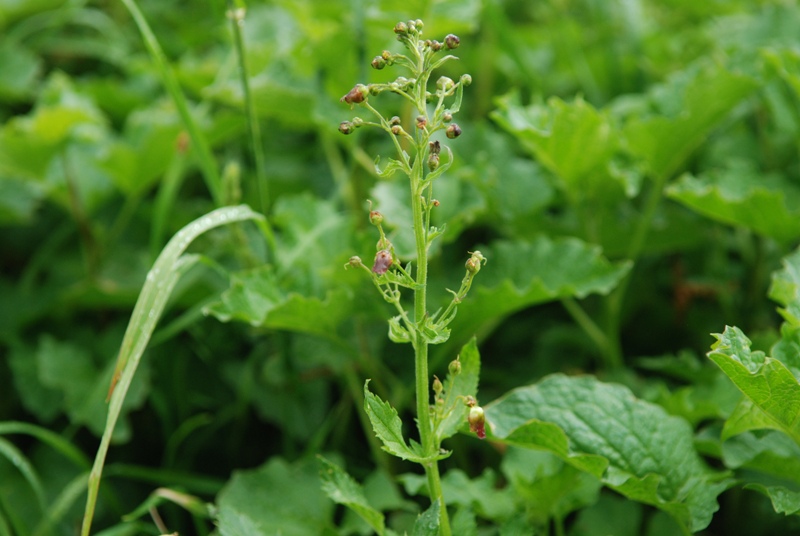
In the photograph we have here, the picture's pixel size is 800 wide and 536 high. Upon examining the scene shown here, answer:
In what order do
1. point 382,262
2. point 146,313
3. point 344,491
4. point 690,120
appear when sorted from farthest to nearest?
point 690,120 < point 146,313 < point 344,491 < point 382,262

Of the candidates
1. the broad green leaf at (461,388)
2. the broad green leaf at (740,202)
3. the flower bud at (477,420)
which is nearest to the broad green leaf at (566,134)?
the broad green leaf at (740,202)

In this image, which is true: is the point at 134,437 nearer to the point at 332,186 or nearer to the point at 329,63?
the point at 332,186

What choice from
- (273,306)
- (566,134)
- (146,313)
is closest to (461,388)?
(273,306)

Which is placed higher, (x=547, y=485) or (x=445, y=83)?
(x=445, y=83)

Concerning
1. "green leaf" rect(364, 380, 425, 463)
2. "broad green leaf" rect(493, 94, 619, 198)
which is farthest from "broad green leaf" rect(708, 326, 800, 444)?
"broad green leaf" rect(493, 94, 619, 198)

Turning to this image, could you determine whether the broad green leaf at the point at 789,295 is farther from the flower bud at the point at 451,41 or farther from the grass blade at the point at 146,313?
the grass blade at the point at 146,313

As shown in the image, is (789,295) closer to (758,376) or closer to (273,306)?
(758,376)
